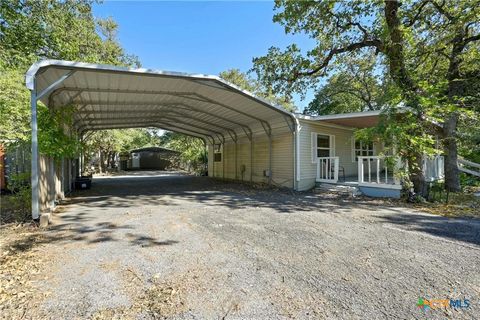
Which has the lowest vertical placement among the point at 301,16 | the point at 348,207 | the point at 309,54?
the point at 348,207

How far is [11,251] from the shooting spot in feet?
11.0

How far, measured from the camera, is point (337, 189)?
28.9 feet

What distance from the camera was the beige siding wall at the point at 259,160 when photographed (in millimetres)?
9898

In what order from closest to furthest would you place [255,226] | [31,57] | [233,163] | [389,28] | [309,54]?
[255,226] → [389,28] → [31,57] → [309,54] → [233,163]

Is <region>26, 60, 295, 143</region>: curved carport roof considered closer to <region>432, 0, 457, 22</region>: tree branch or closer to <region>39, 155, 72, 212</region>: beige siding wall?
<region>39, 155, 72, 212</region>: beige siding wall

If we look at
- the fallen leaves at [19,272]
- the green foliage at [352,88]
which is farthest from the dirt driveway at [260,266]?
the green foliage at [352,88]

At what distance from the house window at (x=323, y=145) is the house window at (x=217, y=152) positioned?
7.09 meters

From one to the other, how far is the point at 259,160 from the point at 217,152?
16.6ft

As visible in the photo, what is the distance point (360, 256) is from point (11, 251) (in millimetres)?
4600

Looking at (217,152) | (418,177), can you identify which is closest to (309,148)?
(418,177)

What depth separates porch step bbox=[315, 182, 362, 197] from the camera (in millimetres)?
8306

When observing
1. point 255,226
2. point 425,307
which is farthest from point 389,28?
point 425,307

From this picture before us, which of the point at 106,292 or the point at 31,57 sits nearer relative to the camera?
the point at 106,292

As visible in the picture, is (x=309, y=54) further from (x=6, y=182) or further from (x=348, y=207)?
(x=6, y=182)
